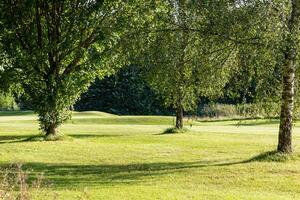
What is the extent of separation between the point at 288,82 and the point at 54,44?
16432 mm

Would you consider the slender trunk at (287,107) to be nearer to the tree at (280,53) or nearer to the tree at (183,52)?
the tree at (280,53)

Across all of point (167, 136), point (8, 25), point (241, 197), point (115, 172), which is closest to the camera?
point (241, 197)

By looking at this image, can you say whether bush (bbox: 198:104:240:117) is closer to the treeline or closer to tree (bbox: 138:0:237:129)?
the treeline

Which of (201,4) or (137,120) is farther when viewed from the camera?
(137,120)

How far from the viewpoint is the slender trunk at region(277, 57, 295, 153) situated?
74.5 ft

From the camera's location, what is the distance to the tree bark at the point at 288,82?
67.1 feet

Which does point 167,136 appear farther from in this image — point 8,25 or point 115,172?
point 115,172

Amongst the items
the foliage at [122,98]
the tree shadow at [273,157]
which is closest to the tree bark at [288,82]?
the tree shadow at [273,157]

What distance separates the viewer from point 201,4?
21.5 metres

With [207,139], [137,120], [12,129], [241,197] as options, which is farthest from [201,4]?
[137,120]

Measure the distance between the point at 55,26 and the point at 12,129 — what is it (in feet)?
47.1

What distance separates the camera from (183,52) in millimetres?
23328

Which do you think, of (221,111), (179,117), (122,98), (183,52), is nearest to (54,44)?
(179,117)

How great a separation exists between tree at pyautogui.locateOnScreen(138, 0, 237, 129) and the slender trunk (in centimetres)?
236
